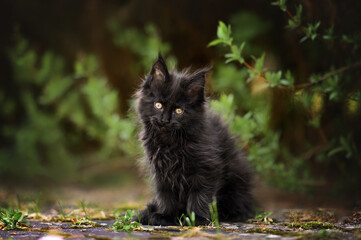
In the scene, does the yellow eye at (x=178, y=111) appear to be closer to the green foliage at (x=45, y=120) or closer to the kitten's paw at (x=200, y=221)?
the kitten's paw at (x=200, y=221)

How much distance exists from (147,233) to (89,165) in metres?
5.21

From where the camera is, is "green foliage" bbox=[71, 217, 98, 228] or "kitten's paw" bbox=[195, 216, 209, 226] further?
"kitten's paw" bbox=[195, 216, 209, 226]

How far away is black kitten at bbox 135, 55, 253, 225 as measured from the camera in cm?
288

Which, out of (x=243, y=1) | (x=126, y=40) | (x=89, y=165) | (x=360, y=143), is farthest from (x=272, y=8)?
(x=89, y=165)

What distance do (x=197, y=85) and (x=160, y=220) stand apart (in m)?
1.00

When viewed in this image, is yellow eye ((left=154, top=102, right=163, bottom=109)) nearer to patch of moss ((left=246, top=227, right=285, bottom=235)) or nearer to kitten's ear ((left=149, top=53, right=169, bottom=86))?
kitten's ear ((left=149, top=53, right=169, bottom=86))

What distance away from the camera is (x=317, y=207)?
359 centimetres

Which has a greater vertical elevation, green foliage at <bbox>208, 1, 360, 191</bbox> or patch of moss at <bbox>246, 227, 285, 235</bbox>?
green foliage at <bbox>208, 1, 360, 191</bbox>

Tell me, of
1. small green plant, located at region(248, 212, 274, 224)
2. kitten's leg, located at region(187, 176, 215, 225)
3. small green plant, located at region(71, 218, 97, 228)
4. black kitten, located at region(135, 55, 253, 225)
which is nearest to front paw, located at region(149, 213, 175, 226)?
black kitten, located at region(135, 55, 253, 225)

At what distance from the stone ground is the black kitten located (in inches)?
11.7

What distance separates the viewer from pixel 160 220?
2.88 meters

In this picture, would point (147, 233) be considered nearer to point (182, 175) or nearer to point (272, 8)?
point (182, 175)

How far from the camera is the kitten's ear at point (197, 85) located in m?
2.97

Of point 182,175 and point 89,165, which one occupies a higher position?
point 89,165
